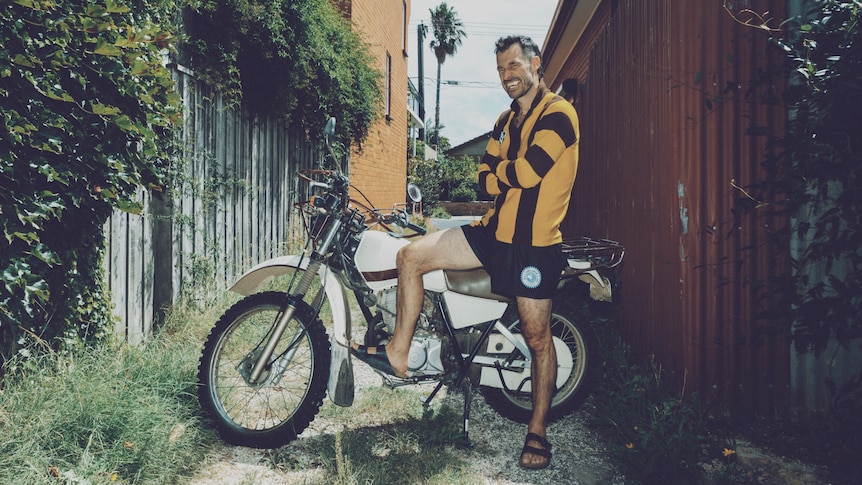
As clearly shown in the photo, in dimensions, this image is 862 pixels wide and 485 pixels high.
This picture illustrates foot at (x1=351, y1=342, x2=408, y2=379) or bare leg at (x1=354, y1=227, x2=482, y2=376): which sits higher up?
bare leg at (x1=354, y1=227, x2=482, y2=376)

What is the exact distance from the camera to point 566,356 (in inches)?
124

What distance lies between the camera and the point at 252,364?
2945 mm

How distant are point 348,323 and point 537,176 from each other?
3.98 ft

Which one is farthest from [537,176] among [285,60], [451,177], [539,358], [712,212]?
[451,177]

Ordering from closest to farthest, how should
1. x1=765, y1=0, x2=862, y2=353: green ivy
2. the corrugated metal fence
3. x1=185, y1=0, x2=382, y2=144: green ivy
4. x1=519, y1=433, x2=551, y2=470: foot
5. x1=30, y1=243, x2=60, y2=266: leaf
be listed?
1. x1=765, y1=0, x2=862, y2=353: green ivy
2. x1=30, y1=243, x2=60, y2=266: leaf
3. x1=519, y1=433, x2=551, y2=470: foot
4. the corrugated metal fence
5. x1=185, y1=0, x2=382, y2=144: green ivy

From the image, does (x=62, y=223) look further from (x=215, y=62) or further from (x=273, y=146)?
(x=273, y=146)

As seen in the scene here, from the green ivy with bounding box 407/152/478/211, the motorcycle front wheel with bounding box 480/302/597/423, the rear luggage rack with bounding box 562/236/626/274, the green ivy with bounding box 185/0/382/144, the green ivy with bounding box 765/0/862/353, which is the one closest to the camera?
the green ivy with bounding box 765/0/862/353

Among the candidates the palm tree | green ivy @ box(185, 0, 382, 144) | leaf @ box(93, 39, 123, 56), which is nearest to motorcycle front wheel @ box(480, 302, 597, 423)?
leaf @ box(93, 39, 123, 56)

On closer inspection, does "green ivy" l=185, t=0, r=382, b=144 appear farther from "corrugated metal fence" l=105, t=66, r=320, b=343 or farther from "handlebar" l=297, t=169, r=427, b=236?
"handlebar" l=297, t=169, r=427, b=236

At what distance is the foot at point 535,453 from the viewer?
282cm

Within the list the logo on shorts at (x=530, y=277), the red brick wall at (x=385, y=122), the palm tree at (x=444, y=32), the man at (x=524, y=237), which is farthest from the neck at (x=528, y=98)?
the palm tree at (x=444, y=32)

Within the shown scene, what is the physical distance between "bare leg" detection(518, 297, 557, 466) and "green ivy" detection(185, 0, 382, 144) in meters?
3.39

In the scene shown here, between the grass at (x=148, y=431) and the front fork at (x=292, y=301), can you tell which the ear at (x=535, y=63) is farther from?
the grass at (x=148, y=431)

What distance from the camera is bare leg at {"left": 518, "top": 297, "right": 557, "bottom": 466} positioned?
2.80 meters
